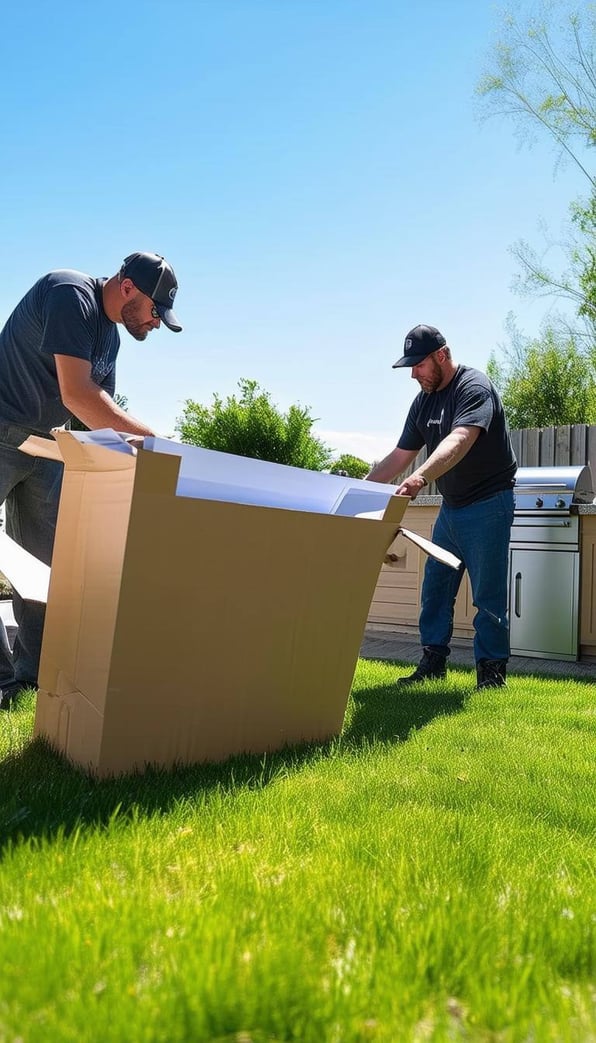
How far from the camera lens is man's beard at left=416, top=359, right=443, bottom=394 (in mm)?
3467

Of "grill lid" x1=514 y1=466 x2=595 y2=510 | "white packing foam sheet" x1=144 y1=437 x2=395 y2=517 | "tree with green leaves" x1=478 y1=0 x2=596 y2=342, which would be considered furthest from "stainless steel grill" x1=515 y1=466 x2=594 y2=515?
"tree with green leaves" x1=478 y1=0 x2=596 y2=342

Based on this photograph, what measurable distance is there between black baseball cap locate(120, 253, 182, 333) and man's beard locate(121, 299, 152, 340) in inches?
2.9

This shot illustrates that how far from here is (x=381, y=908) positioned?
3.74 ft

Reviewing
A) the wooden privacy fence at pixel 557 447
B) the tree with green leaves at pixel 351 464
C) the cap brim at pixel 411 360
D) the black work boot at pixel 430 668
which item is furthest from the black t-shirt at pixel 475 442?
the tree with green leaves at pixel 351 464

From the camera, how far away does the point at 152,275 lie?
8.30 ft

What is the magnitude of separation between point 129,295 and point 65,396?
1.41 ft

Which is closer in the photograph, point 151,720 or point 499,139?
point 151,720

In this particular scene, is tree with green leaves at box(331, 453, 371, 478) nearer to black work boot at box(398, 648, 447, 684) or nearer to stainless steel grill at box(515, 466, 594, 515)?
stainless steel grill at box(515, 466, 594, 515)

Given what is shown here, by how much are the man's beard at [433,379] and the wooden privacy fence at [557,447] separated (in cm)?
417

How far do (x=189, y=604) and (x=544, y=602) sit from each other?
3933 millimetres

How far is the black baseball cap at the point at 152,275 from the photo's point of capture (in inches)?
99.4

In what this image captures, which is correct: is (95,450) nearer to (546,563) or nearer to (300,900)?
(300,900)

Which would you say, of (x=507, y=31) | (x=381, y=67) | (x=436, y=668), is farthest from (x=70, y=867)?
(x=507, y=31)

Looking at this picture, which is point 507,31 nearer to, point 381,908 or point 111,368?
point 111,368
